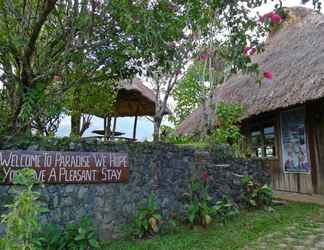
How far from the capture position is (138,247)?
3656 mm

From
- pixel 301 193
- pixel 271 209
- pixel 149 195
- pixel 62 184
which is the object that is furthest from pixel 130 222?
pixel 301 193

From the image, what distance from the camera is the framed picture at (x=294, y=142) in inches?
287

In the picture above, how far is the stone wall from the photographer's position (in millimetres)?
3852

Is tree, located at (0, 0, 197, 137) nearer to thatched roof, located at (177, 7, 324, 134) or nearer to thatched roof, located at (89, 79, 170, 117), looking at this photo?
thatched roof, located at (89, 79, 170, 117)

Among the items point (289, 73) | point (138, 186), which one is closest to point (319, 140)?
point (289, 73)

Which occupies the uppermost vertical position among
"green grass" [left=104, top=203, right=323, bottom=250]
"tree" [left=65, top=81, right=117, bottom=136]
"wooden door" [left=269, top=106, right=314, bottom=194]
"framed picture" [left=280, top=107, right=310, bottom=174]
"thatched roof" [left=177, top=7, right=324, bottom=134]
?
Result: "thatched roof" [left=177, top=7, right=324, bottom=134]

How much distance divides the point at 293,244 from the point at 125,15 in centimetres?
344

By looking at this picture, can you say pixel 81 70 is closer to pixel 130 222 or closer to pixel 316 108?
pixel 130 222

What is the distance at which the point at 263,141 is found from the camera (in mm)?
8859

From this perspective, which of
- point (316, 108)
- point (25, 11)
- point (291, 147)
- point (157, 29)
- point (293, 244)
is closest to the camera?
point (157, 29)

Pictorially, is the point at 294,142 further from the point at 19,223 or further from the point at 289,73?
the point at 19,223

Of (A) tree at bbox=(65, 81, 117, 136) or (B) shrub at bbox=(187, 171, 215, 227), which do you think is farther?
(A) tree at bbox=(65, 81, 117, 136)

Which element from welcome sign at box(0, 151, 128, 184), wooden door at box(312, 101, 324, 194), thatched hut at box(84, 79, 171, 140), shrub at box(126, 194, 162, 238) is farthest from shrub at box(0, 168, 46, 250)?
wooden door at box(312, 101, 324, 194)

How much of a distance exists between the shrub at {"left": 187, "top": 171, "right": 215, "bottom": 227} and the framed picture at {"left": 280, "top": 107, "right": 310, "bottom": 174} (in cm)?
357
